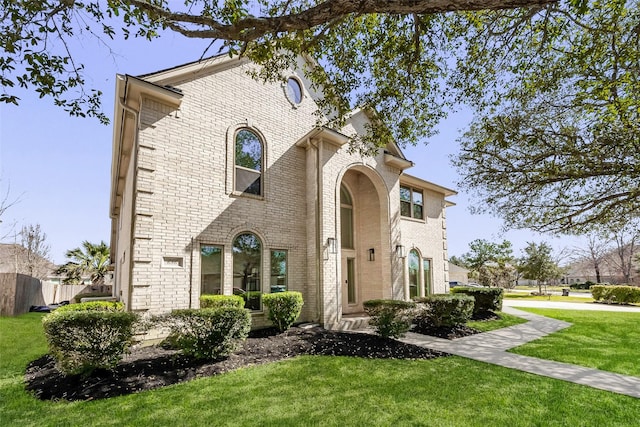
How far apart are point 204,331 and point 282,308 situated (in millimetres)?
3054

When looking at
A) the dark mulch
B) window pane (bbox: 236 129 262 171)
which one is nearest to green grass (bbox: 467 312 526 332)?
the dark mulch

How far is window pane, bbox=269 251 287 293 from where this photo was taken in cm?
1024

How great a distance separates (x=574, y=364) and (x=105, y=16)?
39.2ft

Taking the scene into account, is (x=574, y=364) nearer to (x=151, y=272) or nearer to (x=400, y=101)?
(x=400, y=101)

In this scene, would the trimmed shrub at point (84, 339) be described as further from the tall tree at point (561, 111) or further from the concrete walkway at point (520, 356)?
the tall tree at point (561, 111)

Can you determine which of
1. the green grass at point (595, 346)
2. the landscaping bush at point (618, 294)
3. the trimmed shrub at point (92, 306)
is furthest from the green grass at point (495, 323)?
the landscaping bush at point (618, 294)

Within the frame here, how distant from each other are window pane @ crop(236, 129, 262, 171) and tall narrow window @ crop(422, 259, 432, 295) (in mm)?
9681

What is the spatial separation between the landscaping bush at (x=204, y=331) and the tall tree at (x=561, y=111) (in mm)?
8228

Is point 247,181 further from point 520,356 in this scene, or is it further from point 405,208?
point 520,356

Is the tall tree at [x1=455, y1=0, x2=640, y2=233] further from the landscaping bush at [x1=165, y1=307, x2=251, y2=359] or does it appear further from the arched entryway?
the landscaping bush at [x1=165, y1=307, x2=251, y2=359]

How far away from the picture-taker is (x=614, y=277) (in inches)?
2063

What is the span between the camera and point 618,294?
77.8 feet

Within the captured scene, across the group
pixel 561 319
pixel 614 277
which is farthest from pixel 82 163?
pixel 614 277

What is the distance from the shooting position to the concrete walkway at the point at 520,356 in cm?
604
